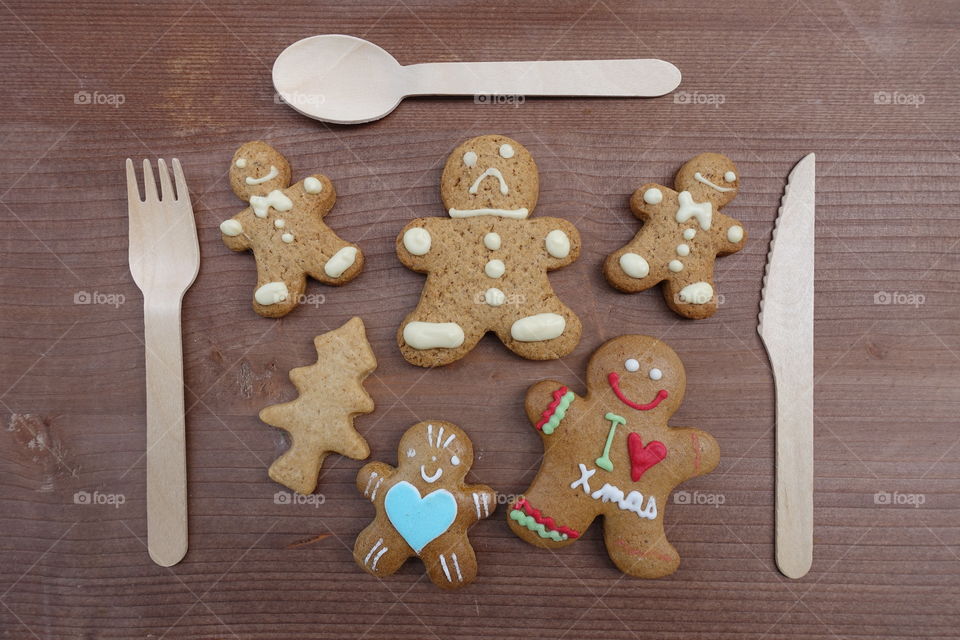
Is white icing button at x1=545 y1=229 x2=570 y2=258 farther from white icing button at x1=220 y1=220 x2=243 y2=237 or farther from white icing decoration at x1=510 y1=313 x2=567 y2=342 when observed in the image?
white icing button at x1=220 y1=220 x2=243 y2=237

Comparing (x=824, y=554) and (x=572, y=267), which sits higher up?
(x=572, y=267)

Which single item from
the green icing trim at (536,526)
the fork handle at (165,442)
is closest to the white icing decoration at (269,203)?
the fork handle at (165,442)

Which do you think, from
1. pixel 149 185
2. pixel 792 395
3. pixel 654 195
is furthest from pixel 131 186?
pixel 792 395

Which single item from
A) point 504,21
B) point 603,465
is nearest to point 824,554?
point 603,465

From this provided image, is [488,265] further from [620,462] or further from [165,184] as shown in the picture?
[165,184]

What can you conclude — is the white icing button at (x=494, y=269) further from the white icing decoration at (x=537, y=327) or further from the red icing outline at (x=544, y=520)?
the red icing outline at (x=544, y=520)

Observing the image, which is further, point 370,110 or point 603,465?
point 370,110

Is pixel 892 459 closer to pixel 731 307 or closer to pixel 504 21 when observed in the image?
pixel 731 307
